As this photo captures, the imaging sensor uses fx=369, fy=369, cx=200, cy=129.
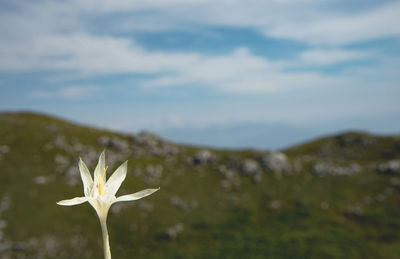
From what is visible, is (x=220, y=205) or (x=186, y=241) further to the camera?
(x=220, y=205)

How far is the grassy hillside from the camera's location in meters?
37.2

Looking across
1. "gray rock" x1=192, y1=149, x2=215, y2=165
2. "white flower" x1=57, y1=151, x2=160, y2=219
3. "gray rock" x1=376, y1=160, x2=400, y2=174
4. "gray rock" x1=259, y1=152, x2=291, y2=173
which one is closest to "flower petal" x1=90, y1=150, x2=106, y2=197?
"white flower" x1=57, y1=151, x2=160, y2=219

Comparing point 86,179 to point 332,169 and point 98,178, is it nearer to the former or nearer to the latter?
point 98,178

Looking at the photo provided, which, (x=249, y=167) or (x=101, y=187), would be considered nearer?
(x=101, y=187)

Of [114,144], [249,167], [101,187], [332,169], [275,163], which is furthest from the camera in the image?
[114,144]

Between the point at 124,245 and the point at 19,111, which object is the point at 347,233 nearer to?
the point at 124,245

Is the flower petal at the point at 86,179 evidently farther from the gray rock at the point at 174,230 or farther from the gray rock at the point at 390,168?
the gray rock at the point at 390,168

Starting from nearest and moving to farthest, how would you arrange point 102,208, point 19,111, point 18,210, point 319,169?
point 102,208 → point 18,210 → point 319,169 → point 19,111

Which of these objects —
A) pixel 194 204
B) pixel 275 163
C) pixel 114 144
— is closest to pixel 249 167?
pixel 275 163

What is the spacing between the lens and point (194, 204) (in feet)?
152

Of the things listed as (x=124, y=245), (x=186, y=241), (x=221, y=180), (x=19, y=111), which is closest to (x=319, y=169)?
(x=221, y=180)

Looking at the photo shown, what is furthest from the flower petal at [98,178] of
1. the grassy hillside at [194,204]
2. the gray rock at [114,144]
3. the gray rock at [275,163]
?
the gray rock at [114,144]

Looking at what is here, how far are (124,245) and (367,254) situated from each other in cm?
2409

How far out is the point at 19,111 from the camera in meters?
114
